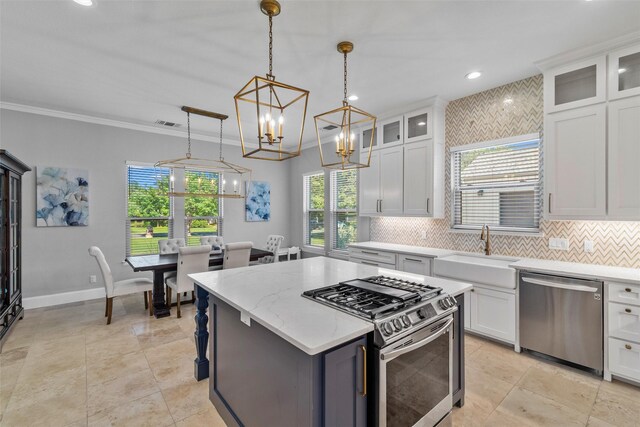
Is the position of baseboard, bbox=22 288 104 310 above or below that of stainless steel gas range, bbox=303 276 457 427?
below

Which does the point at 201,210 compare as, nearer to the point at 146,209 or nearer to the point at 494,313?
the point at 146,209

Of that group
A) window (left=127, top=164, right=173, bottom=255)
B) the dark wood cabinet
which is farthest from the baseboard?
window (left=127, top=164, right=173, bottom=255)

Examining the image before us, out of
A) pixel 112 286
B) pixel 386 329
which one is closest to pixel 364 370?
pixel 386 329

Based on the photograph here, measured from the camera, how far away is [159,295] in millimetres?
4133

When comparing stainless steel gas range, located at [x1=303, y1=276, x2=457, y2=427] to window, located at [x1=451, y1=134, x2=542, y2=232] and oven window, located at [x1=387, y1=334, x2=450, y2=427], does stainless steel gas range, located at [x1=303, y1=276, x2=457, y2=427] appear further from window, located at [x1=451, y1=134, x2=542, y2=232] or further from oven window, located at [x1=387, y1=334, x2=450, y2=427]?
window, located at [x1=451, y1=134, x2=542, y2=232]

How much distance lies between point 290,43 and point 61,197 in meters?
4.24

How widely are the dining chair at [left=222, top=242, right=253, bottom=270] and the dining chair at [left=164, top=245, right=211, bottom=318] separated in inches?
9.9

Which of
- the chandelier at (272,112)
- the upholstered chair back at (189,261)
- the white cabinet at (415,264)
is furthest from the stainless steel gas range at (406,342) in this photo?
the upholstered chair back at (189,261)

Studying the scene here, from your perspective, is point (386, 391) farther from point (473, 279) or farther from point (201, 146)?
point (201, 146)

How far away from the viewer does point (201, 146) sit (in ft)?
19.1

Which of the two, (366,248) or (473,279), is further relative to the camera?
(366,248)

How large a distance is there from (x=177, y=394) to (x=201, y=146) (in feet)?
14.9

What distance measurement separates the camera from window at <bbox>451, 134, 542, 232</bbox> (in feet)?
11.2

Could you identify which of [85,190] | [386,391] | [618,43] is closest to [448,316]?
[386,391]
